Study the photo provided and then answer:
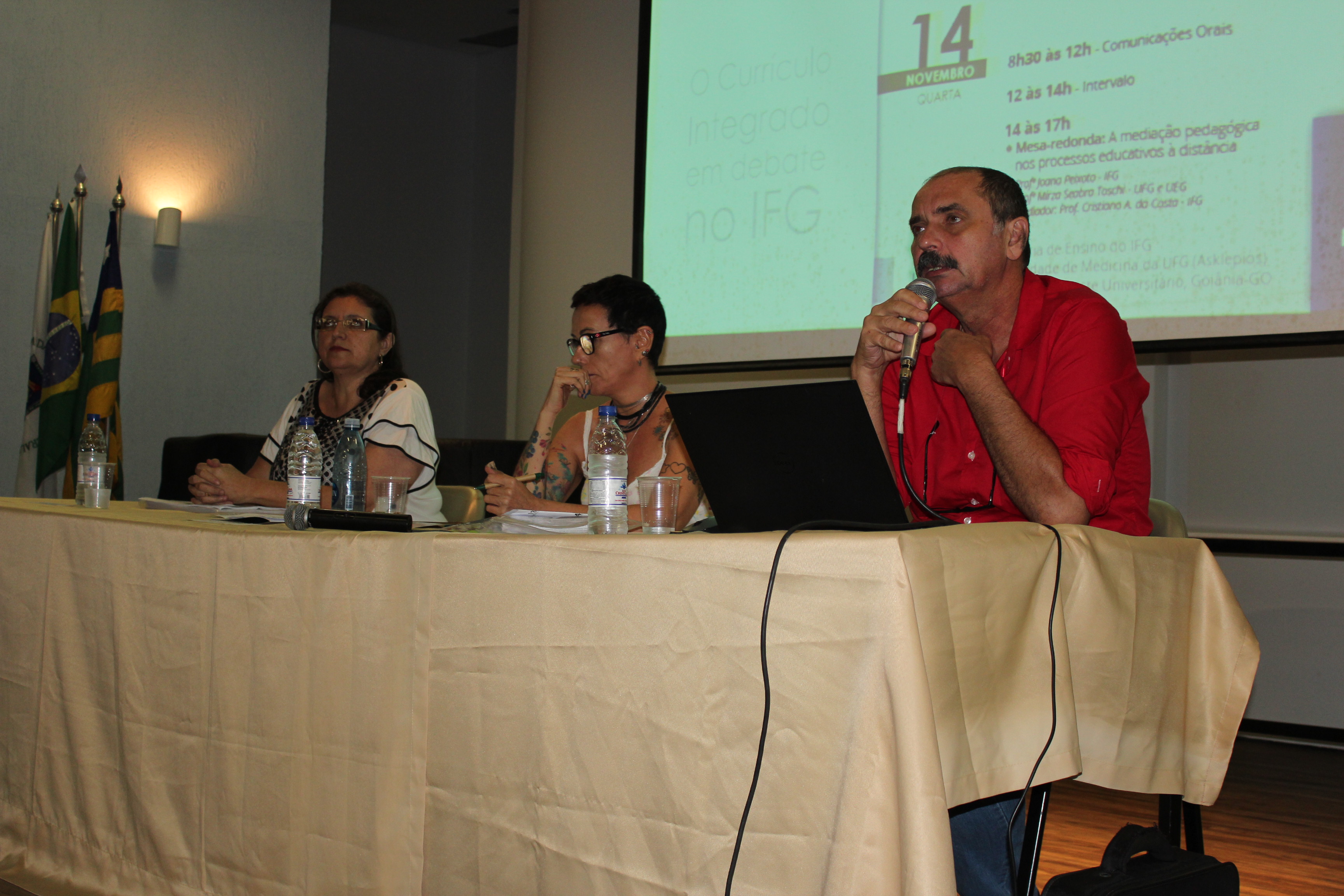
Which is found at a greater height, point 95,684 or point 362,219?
point 362,219

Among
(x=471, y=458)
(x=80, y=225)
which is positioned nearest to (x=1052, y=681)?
(x=471, y=458)

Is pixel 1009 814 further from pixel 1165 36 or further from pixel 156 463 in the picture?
pixel 156 463

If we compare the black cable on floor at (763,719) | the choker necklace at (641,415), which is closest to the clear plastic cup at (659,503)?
the black cable on floor at (763,719)

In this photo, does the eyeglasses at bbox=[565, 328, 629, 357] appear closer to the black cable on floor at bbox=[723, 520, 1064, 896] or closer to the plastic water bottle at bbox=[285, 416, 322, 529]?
the plastic water bottle at bbox=[285, 416, 322, 529]

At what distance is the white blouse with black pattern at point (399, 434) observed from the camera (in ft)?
8.75

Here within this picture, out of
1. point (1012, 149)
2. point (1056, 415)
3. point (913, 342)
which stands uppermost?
point (1012, 149)

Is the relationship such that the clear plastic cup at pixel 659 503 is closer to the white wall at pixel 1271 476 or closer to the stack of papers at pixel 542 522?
the stack of papers at pixel 542 522

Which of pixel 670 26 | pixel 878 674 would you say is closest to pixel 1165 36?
pixel 670 26

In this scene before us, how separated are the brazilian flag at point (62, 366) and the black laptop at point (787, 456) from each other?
150 inches

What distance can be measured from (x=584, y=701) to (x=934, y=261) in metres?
1.11

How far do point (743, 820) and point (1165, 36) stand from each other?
3024 mm

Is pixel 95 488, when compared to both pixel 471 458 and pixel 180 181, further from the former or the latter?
pixel 180 181

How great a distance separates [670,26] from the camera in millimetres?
4484

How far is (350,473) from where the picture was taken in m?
2.21
